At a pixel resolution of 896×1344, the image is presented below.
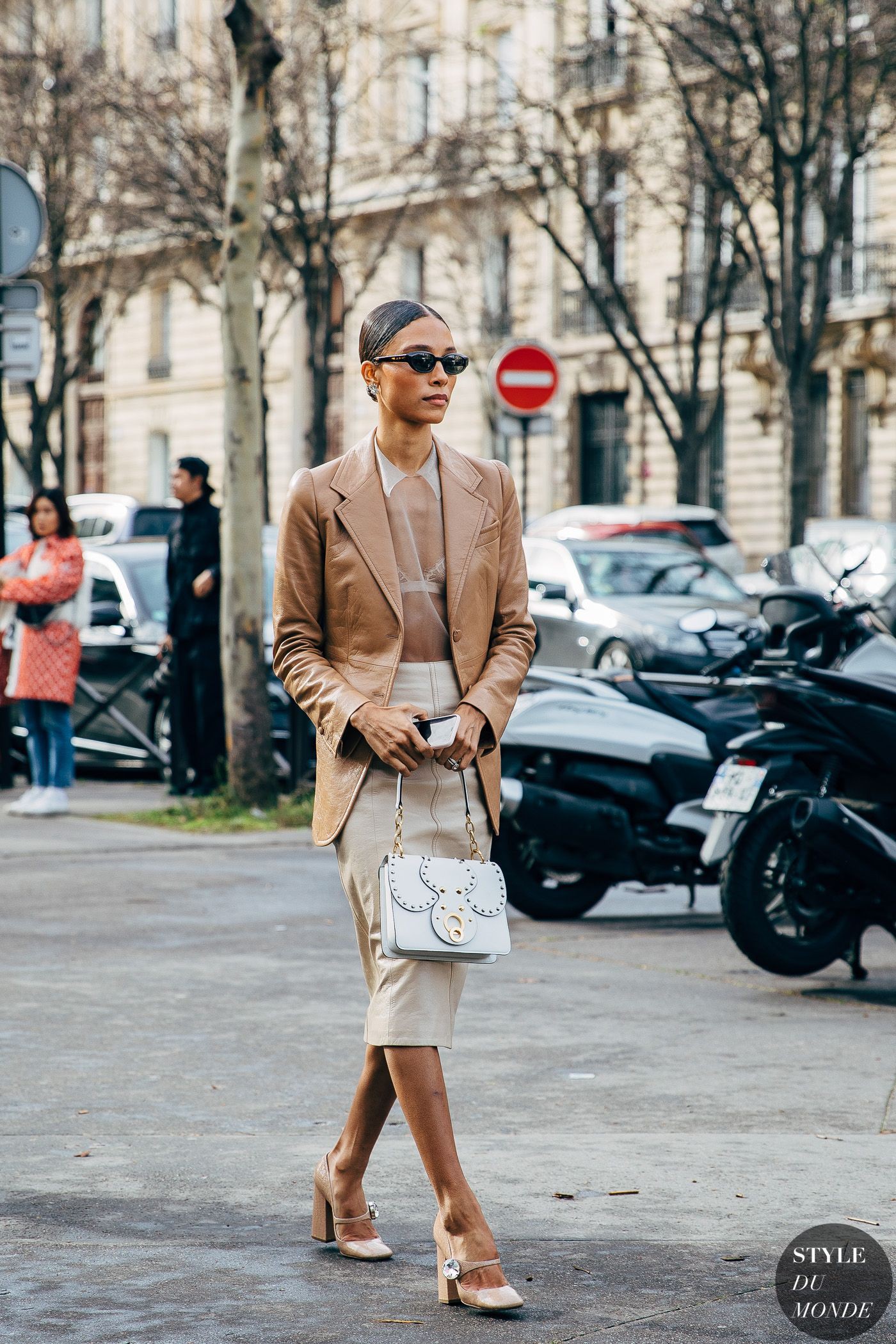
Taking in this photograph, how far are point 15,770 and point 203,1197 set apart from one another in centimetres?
1113

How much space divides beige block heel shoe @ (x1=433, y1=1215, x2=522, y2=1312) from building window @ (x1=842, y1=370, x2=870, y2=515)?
34388 mm

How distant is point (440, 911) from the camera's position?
3.87 metres

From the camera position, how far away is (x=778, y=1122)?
5.27 m

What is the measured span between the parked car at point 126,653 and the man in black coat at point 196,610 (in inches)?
29.5

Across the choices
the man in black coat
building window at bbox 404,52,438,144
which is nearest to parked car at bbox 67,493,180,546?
the man in black coat

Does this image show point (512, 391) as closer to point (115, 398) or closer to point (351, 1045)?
point (351, 1045)

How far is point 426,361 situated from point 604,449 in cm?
3894

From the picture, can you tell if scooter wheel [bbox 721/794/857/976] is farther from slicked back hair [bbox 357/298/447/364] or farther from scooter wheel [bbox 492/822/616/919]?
slicked back hair [bbox 357/298/447/364]

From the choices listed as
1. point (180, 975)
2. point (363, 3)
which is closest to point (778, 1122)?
point (180, 975)

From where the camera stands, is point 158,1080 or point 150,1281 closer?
point 150,1281

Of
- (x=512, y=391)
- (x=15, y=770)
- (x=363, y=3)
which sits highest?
(x=363, y=3)

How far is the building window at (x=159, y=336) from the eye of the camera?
5200 cm

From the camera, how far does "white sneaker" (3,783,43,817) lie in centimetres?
1210

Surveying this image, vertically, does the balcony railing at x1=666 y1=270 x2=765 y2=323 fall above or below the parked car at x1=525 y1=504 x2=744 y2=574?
above
